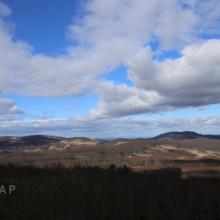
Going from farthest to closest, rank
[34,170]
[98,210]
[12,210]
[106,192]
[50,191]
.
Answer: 1. [34,170]
2. [50,191]
3. [106,192]
4. [12,210]
5. [98,210]

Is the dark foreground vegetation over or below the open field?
below

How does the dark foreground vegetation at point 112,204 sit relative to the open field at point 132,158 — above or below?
below

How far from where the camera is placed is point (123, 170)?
16656 mm

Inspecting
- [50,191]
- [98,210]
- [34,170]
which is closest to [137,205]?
[98,210]

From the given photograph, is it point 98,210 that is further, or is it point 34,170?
point 34,170

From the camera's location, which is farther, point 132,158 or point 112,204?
point 132,158

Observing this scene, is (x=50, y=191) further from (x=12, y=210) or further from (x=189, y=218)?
(x=189, y=218)

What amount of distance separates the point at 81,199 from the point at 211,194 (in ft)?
8.99

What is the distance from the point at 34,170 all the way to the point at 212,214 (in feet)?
43.2

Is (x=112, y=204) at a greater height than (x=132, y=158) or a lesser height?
lesser

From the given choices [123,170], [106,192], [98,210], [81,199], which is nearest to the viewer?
[98,210]

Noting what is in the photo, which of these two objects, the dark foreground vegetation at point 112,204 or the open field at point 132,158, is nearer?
the dark foreground vegetation at point 112,204

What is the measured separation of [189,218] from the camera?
6.12m

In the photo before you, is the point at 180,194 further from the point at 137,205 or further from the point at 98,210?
the point at 98,210
